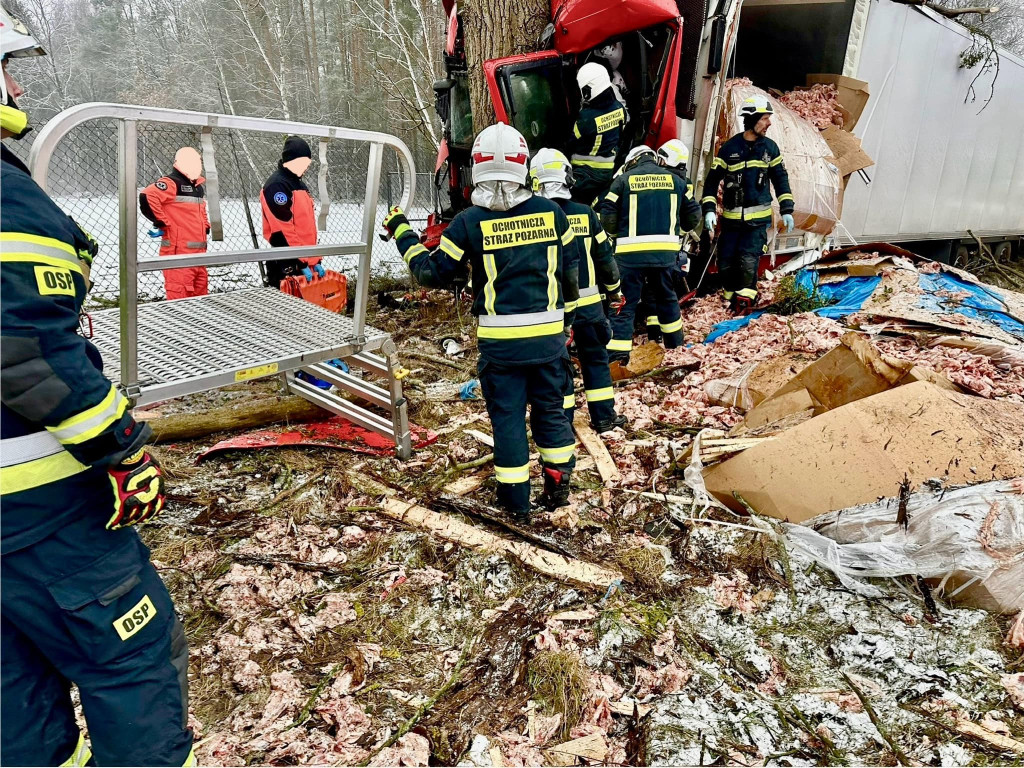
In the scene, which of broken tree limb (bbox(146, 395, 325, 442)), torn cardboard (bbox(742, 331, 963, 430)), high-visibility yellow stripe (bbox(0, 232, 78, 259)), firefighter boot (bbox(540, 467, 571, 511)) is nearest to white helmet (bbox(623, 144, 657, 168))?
torn cardboard (bbox(742, 331, 963, 430))

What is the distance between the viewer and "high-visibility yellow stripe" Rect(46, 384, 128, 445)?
4.59 ft

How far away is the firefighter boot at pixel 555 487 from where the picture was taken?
3430mm

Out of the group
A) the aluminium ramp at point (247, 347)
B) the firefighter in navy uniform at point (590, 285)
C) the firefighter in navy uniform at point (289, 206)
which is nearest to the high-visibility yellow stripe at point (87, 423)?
the aluminium ramp at point (247, 347)

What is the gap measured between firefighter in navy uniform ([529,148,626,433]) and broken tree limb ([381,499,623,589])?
1064 millimetres

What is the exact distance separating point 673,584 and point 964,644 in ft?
3.73

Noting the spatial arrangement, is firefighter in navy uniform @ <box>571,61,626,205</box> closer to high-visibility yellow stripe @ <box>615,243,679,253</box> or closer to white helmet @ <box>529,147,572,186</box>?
high-visibility yellow stripe @ <box>615,243,679,253</box>

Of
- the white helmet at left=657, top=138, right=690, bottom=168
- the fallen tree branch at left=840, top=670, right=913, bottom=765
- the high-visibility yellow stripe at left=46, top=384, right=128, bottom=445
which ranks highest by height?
the white helmet at left=657, top=138, right=690, bottom=168

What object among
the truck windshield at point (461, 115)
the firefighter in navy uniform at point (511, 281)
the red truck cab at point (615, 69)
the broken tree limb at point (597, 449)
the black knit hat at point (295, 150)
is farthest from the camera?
the truck windshield at point (461, 115)

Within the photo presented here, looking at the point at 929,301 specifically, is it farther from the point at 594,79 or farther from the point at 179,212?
the point at 179,212

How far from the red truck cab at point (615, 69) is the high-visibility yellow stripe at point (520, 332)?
132 inches

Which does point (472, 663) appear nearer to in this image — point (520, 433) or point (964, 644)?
point (520, 433)

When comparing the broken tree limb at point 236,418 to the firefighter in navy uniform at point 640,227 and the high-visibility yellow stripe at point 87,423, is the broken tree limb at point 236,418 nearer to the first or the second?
the firefighter in navy uniform at point 640,227

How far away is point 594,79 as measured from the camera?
→ 17.0 feet

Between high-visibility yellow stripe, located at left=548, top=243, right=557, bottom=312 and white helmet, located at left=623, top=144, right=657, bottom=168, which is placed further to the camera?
white helmet, located at left=623, top=144, right=657, bottom=168
